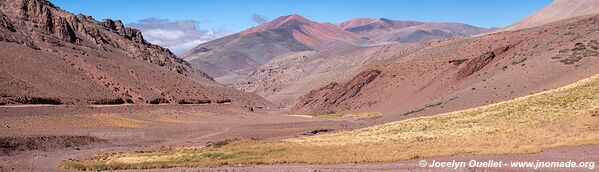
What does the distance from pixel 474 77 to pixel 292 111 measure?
5669 cm

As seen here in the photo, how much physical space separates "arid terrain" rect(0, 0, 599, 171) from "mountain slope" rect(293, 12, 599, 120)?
0.30m

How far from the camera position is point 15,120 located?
57.1 metres

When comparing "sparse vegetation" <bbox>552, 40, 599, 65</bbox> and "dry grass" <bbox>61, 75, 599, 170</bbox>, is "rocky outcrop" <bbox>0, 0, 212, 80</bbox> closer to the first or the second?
"dry grass" <bbox>61, 75, 599, 170</bbox>

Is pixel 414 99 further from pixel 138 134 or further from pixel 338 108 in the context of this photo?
pixel 138 134

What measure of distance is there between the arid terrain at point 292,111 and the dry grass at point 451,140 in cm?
14

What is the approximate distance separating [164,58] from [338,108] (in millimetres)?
55153

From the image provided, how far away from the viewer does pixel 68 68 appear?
276ft

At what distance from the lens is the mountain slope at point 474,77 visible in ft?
187

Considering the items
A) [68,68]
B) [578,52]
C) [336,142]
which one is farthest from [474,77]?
[68,68]

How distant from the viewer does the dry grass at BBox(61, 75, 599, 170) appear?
31188 mm

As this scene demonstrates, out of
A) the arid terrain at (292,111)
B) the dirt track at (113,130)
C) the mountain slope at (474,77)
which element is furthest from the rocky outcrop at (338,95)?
the dirt track at (113,130)

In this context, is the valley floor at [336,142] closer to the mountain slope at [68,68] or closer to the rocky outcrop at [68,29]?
the mountain slope at [68,68]

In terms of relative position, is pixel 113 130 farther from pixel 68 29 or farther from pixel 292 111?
pixel 292 111

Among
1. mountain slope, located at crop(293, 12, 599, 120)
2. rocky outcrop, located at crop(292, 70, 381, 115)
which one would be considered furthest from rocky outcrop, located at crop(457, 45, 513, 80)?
rocky outcrop, located at crop(292, 70, 381, 115)
